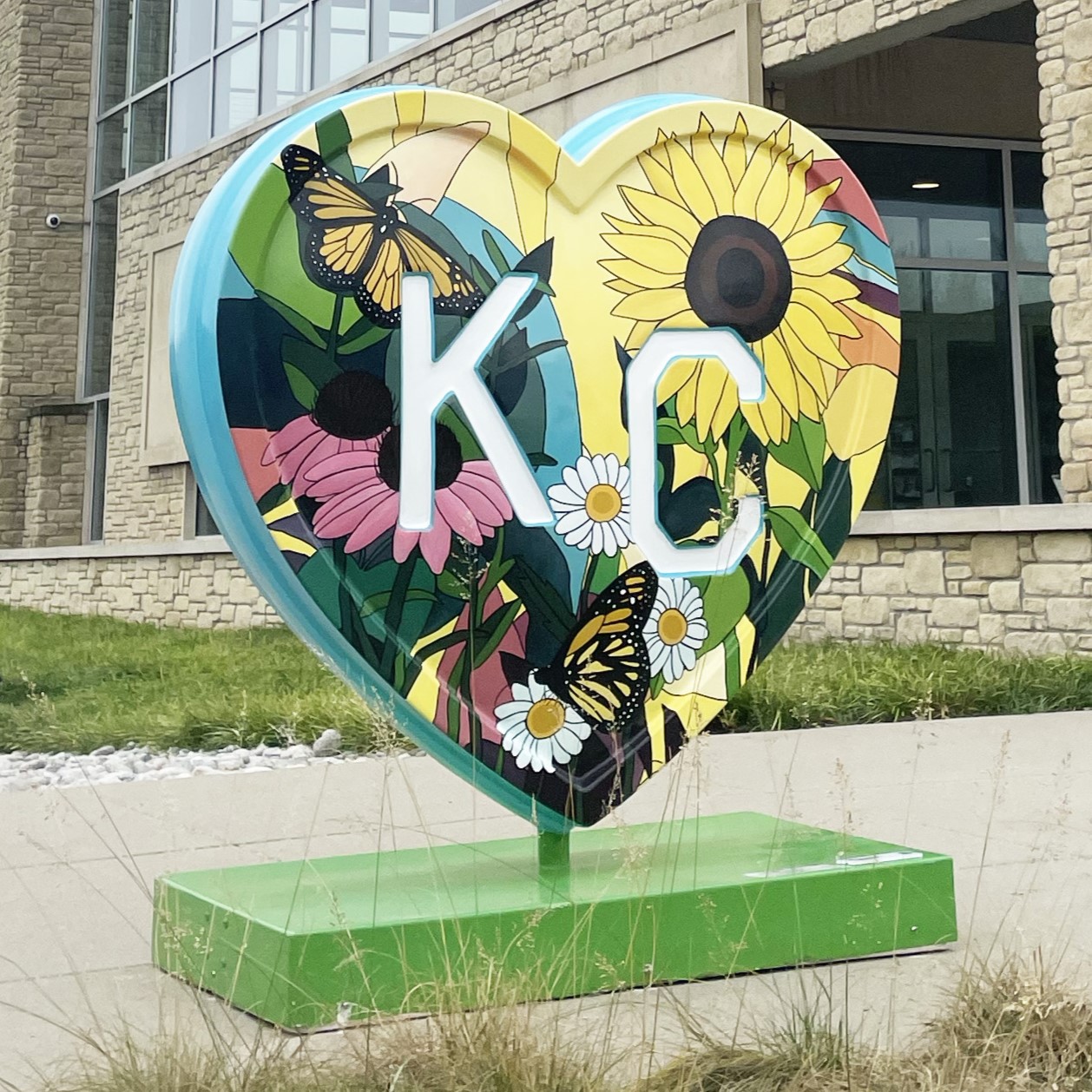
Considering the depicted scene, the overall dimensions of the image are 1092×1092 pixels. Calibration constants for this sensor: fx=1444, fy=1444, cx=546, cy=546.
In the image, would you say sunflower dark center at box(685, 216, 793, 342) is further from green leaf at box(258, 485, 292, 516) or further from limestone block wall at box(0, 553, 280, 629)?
limestone block wall at box(0, 553, 280, 629)

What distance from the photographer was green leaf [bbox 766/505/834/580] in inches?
153

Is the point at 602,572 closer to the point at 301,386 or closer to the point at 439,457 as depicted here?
the point at 439,457

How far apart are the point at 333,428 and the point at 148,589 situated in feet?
50.8

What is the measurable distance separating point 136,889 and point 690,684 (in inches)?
74.4

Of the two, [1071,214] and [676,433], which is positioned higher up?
[1071,214]

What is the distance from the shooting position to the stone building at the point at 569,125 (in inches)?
402

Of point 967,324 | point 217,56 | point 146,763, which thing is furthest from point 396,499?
point 217,56

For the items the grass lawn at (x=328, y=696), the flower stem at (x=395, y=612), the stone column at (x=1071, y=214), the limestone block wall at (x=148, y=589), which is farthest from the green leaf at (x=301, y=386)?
the limestone block wall at (x=148, y=589)

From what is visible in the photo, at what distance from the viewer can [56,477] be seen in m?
22.6

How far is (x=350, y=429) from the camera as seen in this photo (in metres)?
3.22

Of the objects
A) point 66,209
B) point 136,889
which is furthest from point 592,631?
point 66,209

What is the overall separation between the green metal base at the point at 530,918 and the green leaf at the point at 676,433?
3.18 ft

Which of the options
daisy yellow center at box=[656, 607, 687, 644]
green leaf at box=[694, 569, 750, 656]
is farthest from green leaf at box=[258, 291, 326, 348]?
green leaf at box=[694, 569, 750, 656]

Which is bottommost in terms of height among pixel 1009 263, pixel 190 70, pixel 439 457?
pixel 439 457
